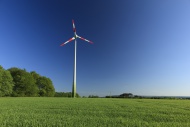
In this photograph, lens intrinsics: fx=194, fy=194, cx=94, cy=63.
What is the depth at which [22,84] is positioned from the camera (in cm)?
8444

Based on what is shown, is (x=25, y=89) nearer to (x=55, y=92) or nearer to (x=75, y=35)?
(x=55, y=92)

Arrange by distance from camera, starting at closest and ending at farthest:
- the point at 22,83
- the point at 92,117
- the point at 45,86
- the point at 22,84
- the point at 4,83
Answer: the point at 92,117 < the point at 4,83 < the point at 22,83 < the point at 22,84 < the point at 45,86

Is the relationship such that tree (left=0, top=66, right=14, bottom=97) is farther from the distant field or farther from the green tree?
the distant field

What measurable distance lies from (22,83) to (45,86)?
17.5 meters

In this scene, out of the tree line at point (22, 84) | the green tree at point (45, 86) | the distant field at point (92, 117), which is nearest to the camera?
the distant field at point (92, 117)

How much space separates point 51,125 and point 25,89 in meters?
84.4

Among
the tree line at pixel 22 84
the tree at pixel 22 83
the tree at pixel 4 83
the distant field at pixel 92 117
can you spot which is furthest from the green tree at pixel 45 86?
the distant field at pixel 92 117

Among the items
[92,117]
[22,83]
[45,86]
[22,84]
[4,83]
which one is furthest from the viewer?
[45,86]

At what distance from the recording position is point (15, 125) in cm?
664

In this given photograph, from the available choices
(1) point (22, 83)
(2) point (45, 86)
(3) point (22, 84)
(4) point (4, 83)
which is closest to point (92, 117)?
(4) point (4, 83)

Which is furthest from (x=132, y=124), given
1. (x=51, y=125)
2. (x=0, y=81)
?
(x=0, y=81)

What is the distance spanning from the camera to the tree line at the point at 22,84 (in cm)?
7262

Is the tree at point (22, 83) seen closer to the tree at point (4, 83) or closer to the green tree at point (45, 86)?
the tree at point (4, 83)

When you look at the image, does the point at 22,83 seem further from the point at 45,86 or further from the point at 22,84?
the point at 45,86
